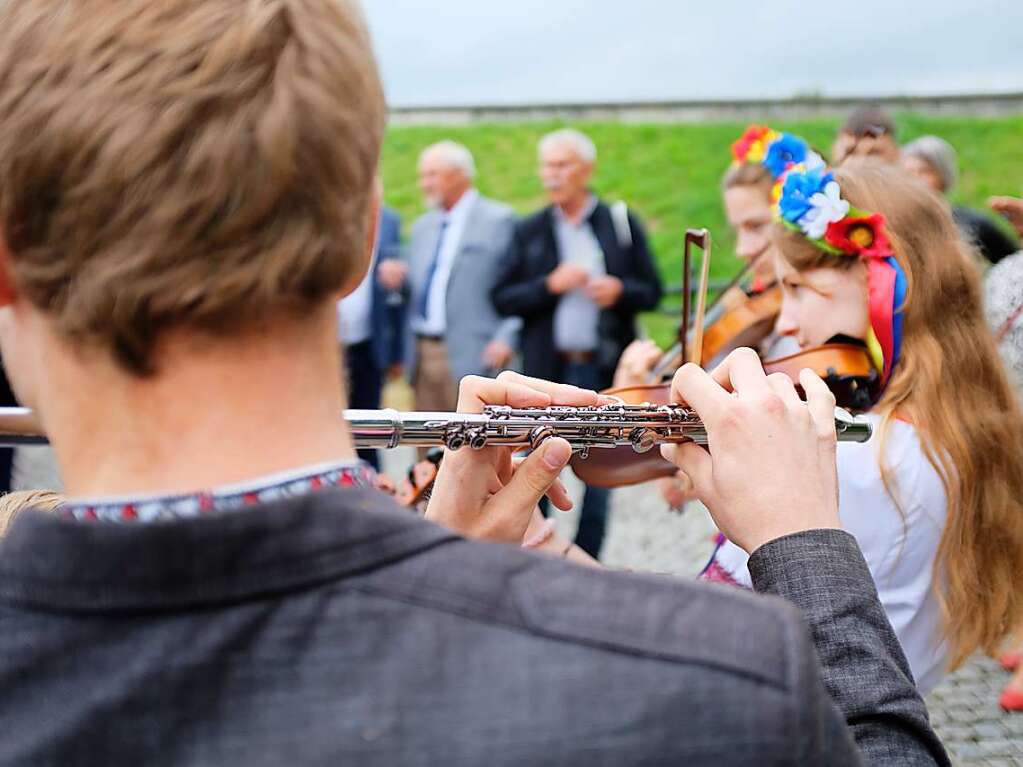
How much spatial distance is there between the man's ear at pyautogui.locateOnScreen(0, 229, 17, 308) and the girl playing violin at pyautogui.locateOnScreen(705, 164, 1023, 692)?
1588 millimetres

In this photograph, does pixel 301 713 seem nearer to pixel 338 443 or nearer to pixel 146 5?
pixel 338 443

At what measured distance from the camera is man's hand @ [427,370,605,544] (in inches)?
56.2

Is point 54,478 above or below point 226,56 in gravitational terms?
below

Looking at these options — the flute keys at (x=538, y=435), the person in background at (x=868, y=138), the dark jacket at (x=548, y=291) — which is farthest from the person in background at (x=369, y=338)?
the flute keys at (x=538, y=435)

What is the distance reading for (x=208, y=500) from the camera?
724 millimetres

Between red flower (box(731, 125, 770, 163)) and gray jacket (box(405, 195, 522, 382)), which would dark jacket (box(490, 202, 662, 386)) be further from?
red flower (box(731, 125, 770, 163))

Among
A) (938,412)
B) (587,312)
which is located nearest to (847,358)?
(938,412)

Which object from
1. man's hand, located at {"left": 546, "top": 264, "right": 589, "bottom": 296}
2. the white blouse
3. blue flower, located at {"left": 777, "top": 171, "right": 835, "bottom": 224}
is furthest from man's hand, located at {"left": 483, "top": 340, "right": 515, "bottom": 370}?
the white blouse

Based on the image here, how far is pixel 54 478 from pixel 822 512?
6779 millimetres

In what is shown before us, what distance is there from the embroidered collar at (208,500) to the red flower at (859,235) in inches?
73.0

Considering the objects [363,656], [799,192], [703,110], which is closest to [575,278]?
[799,192]

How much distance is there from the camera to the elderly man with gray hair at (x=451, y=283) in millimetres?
5898

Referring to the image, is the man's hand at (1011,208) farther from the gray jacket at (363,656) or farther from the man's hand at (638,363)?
the gray jacket at (363,656)

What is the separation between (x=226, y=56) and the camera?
737 mm
